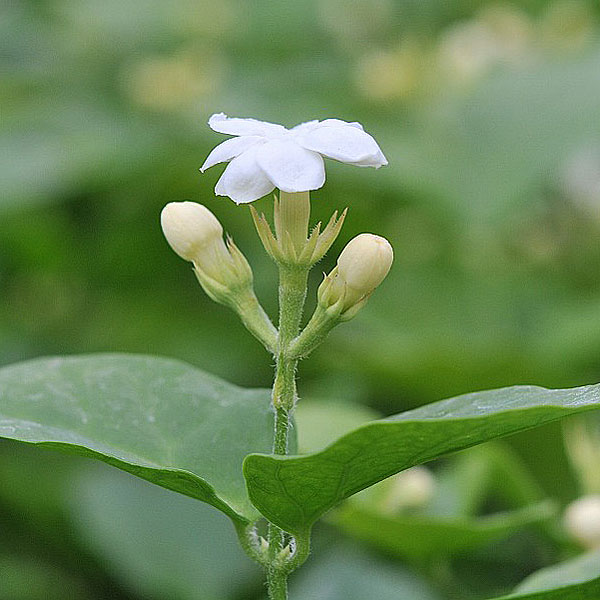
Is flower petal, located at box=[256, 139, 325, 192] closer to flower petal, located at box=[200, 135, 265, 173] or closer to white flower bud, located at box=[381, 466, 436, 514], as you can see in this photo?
flower petal, located at box=[200, 135, 265, 173]

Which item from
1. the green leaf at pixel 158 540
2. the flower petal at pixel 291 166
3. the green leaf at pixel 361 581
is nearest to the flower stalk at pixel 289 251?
the flower petal at pixel 291 166

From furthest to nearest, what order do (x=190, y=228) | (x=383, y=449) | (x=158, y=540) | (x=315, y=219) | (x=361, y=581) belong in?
(x=315, y=219) < (x=158, y=540) < (x=361, y=581) < (x=190, y=228) < (x=383, y=449)

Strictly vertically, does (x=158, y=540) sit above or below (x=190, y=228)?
above

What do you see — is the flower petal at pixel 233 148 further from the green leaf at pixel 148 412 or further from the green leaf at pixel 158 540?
the green leaf at pixel 158 540

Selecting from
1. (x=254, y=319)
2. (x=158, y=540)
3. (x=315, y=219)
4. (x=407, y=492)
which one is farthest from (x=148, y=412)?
(x=315, y=219)

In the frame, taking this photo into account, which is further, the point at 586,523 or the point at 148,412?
the point at 586,523

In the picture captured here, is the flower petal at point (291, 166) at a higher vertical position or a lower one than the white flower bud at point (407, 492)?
lower

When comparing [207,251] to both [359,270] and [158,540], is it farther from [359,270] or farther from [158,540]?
[158,540]
